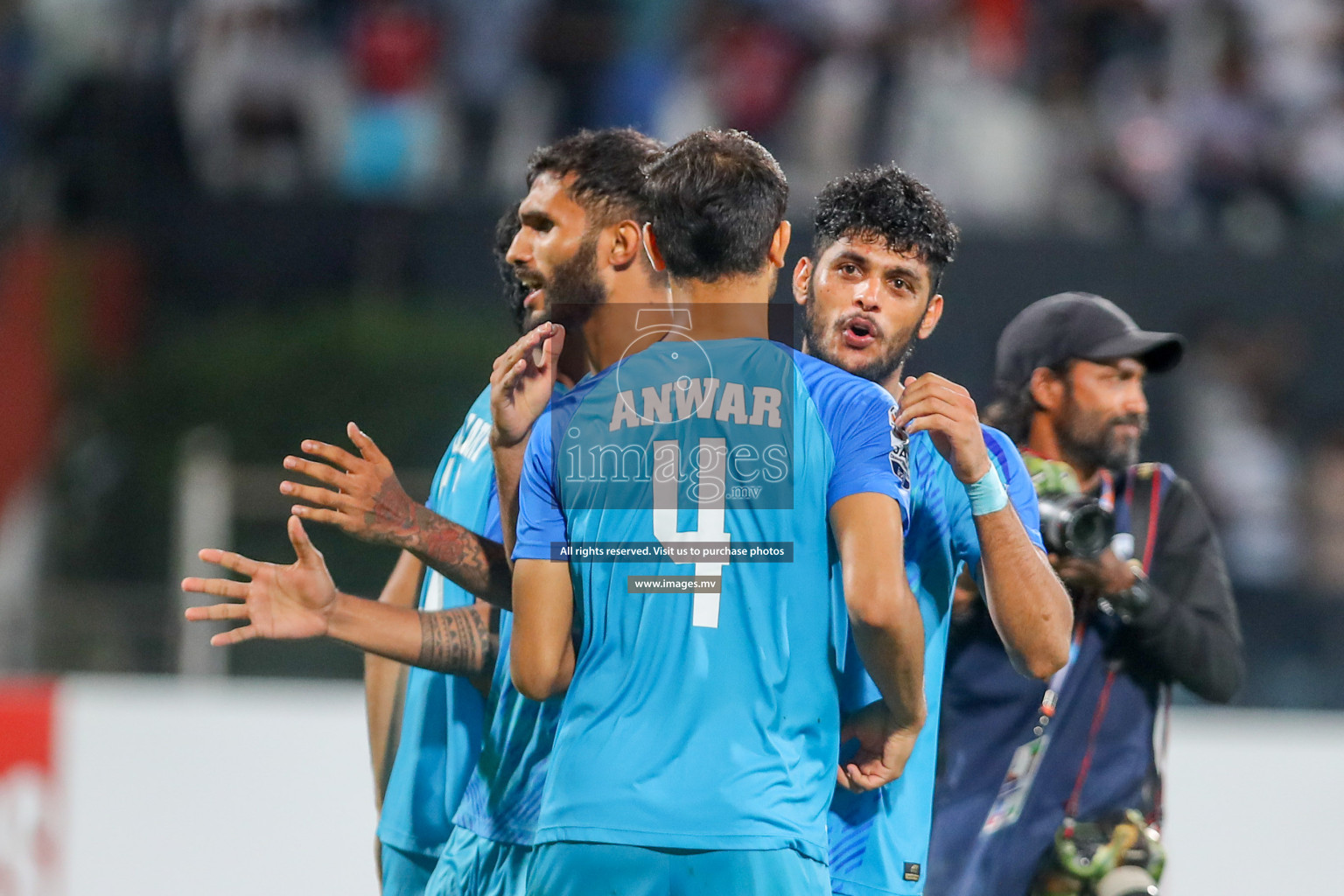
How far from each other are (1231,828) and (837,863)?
3.64 meters

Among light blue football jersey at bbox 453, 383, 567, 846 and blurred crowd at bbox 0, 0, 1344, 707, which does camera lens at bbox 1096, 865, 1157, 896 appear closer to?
light blue football jersey at bbox 453, 383, 567, 846

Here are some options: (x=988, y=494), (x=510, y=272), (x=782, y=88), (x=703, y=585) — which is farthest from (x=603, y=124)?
(x=703, y=585)

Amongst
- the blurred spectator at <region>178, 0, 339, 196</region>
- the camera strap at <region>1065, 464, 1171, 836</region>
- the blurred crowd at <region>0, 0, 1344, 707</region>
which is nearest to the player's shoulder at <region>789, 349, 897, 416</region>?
the camera strap at <region>1065, 464, 1171, 836</region>

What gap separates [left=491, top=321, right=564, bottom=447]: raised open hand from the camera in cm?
307

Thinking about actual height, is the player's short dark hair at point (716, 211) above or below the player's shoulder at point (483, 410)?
above

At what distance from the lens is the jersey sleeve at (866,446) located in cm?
284

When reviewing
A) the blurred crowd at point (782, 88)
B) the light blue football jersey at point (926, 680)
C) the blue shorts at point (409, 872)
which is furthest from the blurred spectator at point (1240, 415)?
the blue shorts at point (409, 872)

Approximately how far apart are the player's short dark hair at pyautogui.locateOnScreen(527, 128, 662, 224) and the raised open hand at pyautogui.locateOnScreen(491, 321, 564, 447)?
652 mm

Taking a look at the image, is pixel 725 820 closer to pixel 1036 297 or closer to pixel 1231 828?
pixel 1231 828

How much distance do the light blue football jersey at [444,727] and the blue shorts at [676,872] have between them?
991mm

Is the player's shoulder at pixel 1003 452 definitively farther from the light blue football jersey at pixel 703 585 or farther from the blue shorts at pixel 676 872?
the blue shorts at pixel 676 872

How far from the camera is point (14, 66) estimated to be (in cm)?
1082

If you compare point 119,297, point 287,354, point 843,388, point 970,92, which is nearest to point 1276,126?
point 970,92

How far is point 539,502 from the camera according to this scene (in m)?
2.94
